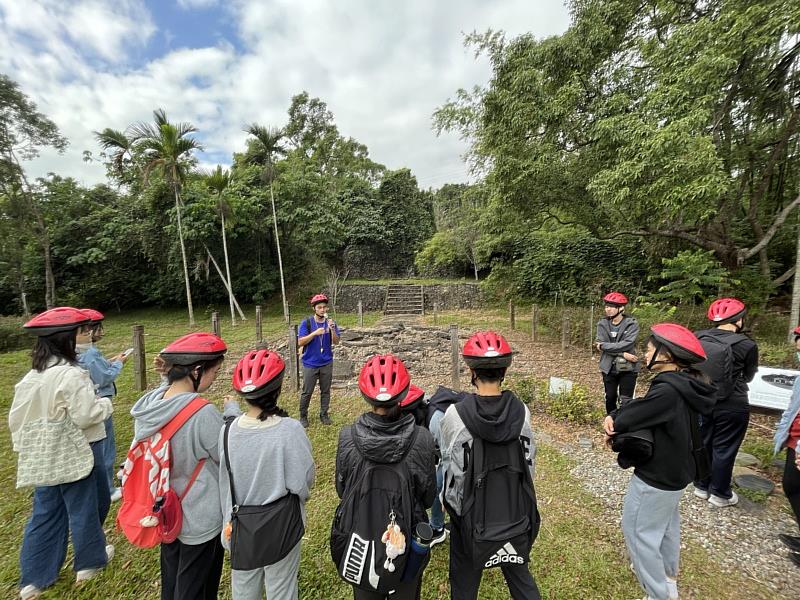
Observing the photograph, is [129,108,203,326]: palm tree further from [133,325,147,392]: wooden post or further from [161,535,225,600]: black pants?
[161,535,225,600]: black pants

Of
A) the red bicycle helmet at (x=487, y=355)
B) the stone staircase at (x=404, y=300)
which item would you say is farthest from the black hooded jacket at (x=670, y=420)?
the stone staircase at (x=404, y=300)

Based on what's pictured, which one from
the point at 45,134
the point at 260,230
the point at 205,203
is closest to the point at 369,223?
the point at 260,230

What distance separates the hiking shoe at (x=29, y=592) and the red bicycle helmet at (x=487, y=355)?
317cm

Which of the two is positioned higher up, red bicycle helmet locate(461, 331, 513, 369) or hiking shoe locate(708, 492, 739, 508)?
red bicycle helmet locate(461, 331, 513, 369)

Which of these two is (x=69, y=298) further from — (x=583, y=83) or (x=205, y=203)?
(x=583, y=83)

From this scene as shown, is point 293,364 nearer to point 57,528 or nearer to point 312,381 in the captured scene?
point 312,381

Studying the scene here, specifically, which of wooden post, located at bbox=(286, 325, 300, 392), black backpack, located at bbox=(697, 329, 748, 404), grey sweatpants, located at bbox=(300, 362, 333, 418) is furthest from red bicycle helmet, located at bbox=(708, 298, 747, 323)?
wooden post, located at bbox=(286, 325, 300, 392)

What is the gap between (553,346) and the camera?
9180 millimetres

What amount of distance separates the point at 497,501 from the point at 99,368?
3251 mm

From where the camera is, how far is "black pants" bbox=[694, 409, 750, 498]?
280 centimetres

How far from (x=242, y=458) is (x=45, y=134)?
17.7 metres

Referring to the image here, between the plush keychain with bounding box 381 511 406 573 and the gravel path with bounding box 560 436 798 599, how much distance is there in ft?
8.12

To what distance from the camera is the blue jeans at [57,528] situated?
2096 millimetres

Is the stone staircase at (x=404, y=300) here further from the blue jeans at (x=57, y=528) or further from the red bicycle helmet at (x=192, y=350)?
the red bicycle helmet at (x=192, y=350)
